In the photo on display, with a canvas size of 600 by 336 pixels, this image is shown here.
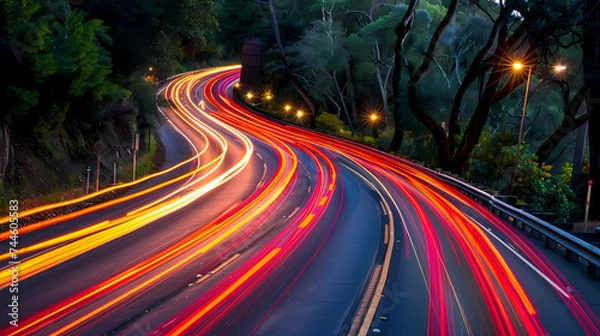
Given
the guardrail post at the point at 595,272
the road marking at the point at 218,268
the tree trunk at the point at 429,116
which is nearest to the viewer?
the road marking at the point at 218,268

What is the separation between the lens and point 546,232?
53.2 ft

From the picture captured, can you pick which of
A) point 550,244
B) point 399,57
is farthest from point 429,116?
point 550,244

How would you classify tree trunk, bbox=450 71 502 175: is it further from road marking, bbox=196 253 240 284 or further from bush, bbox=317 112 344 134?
bush, bbox=317 112 344 134

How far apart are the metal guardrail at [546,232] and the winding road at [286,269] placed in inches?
17.0

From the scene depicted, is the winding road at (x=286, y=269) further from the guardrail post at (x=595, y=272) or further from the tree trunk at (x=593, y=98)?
the tree trunk at (x=593, y=98)

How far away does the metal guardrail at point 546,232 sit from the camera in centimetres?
1309

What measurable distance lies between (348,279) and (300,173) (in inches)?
781

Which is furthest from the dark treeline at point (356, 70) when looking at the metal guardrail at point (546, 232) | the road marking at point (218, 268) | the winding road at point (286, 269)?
the road marking at point (218, 268)

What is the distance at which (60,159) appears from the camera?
67.3ft

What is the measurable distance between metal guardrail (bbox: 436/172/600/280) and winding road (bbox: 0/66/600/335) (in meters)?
0.43

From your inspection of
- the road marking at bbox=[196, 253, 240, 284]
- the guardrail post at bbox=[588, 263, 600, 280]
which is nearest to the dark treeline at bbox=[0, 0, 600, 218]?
the road marking at bbox=[196, 253, 240, 284]

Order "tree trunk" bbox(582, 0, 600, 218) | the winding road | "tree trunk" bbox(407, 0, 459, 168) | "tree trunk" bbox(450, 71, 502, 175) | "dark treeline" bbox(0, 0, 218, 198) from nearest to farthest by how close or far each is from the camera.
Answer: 1. the winding road
2. "dark treeline" bbox(0, 0, 218, 198)
3. "tree trunk" bbox(582, 0, 600, 218)
4. "tree trunk" bbox(450, 71, 502, 175)
5. "tree trunk" bbox(407, 0, 459, 168)

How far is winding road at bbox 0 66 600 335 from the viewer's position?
9.62m

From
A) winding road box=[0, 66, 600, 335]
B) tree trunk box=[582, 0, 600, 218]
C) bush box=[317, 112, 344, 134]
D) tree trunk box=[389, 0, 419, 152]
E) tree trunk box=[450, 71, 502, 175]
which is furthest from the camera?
bush box=[317, 112, 344, 134]
